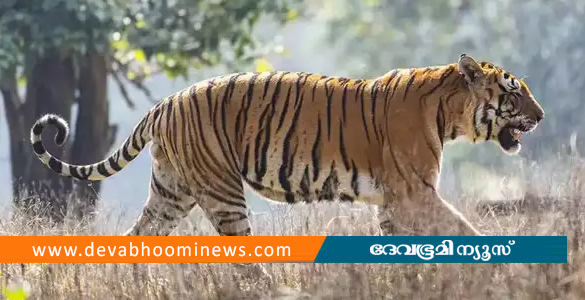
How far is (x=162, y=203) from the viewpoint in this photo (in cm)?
736

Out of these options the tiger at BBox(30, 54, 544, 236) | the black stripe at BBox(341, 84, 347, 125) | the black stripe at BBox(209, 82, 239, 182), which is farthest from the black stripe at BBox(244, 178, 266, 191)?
the black stripe at BBox(341, 84, 347, 125)

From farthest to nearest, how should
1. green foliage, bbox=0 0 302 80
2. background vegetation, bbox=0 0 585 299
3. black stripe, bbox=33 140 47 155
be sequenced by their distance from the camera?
green foliage, bbox=0 0 302 80, black stripe, bbox=33 140 47 155, background vegetation, bbox=0 0 585 299

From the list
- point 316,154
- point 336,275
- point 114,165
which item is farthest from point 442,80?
point 114,165

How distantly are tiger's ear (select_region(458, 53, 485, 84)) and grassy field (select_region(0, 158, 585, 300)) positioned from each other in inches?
31.8

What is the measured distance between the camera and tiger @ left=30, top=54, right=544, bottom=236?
6.82 m

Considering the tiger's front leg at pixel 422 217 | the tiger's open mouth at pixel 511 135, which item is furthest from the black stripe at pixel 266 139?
the tiger's open mouth at pixel 511 135

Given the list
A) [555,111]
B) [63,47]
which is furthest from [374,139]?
[555,111]

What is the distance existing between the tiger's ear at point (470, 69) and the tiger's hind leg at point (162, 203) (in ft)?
6.18

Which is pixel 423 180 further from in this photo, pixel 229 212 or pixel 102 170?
pixel 102 170

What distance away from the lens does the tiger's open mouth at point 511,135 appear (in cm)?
704

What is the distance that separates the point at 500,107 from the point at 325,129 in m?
1.08

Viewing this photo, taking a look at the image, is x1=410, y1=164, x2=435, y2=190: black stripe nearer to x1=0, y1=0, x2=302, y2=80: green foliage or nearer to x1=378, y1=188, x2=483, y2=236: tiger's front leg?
x1=378, y1=188, x2=483, y2=236: tiger's front leg

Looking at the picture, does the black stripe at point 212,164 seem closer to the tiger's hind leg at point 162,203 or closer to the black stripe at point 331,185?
the tiger's hind leg at point 162,203

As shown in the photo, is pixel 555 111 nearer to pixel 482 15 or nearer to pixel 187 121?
pixel 482 15
